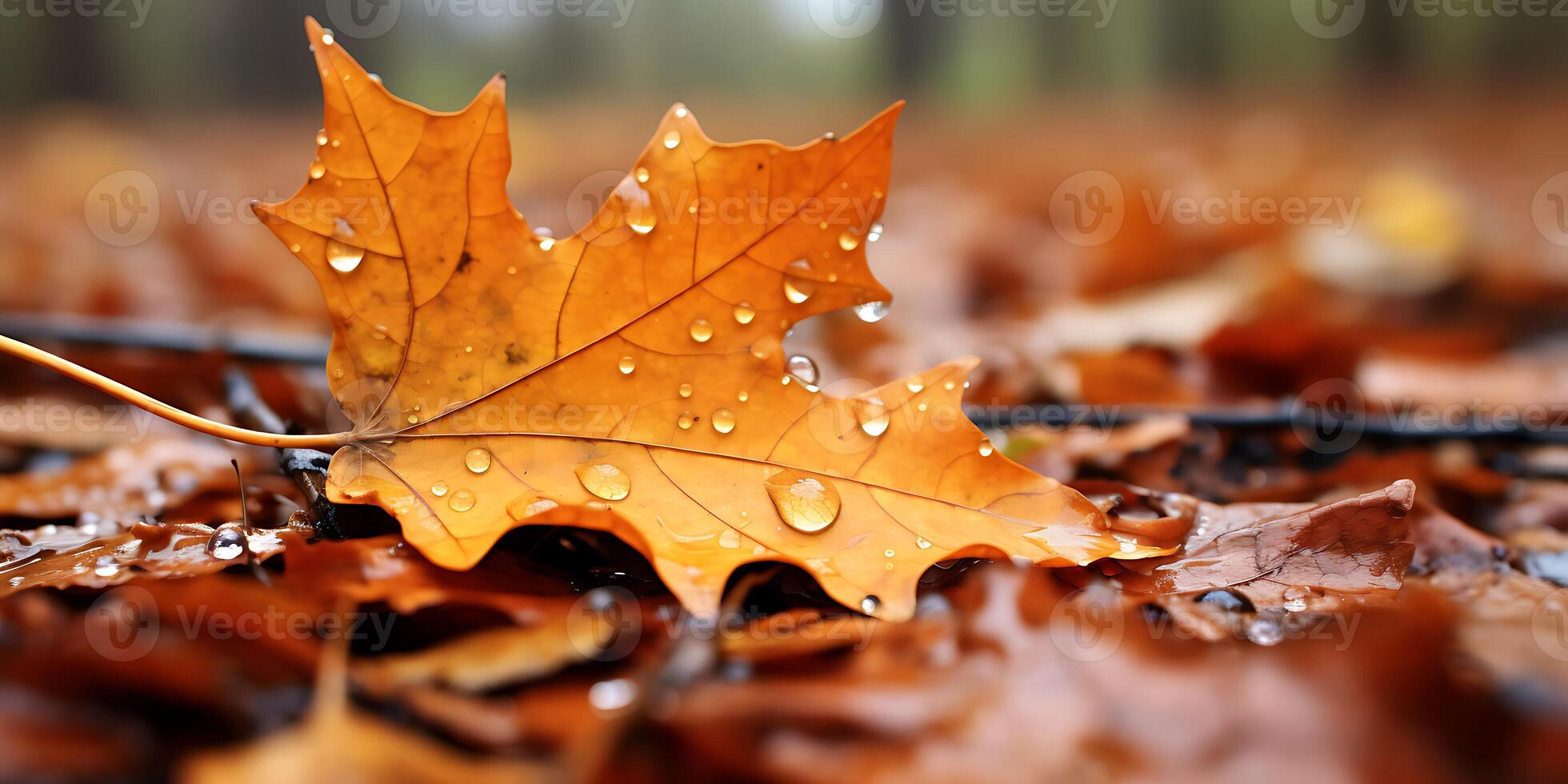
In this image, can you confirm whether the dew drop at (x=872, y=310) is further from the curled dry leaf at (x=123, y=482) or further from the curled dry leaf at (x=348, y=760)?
the curled dry leaf at (x=123, y=482)

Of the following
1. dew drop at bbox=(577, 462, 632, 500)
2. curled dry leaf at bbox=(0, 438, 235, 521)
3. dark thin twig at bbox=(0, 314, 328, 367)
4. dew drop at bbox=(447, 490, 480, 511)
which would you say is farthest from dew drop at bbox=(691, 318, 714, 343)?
dark thin twig at bbox=(0, 314, 328, 367)

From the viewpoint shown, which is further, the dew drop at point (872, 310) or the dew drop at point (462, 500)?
the dew drop at point (872, 310)

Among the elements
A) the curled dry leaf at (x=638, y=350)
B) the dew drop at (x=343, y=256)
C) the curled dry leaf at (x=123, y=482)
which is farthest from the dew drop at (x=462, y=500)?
the curled dry leaf at (x=123, y=482)

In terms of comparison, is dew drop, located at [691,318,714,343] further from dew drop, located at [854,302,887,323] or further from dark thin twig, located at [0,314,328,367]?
dark thin twig, located at [0,314,328,367]

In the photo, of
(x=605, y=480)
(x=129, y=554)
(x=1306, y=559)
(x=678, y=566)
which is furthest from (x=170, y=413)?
(x=1306, y=559)

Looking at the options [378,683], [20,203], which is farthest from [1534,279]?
[20,203]

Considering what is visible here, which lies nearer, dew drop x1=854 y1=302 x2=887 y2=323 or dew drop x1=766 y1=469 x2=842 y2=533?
dew drop x1=766 y1=469 x2=842 y2=533

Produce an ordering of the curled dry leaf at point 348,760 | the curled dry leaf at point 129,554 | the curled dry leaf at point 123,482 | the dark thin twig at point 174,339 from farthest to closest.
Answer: the dark thin twig at point 174,339 < the curled dry leaf at point 123,482 < the curled dry leaf at point 129,554 < the curled dry leaf at point 348,760

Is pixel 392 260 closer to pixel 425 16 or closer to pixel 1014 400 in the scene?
pixel 1014 400
